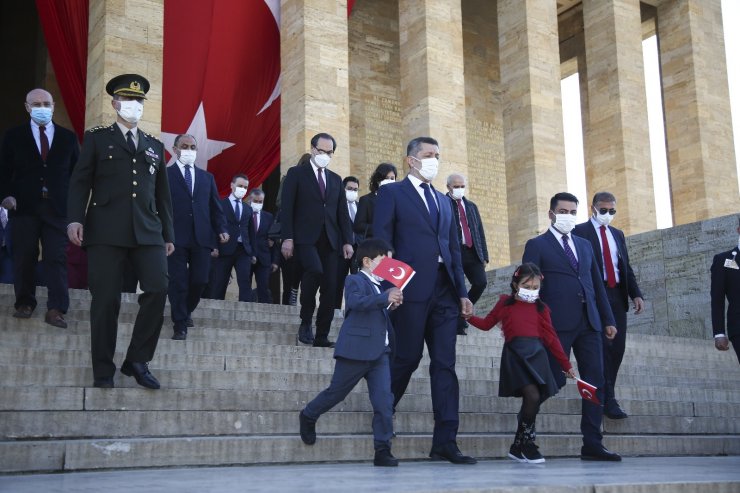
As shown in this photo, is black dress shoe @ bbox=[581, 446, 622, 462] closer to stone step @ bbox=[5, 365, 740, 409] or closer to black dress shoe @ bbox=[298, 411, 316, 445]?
stone step @ bbox=[5, 365, 740, 409]

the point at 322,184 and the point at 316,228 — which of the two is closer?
the point at 316,228

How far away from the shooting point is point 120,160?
6.20 meters

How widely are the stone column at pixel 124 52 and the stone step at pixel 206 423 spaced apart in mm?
8691

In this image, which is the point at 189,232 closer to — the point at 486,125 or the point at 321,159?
the point at 321,159

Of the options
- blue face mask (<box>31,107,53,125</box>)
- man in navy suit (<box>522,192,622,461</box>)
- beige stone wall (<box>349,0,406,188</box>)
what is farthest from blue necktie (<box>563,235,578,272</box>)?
beige stone wall (<box>349,0,406,188</box>)

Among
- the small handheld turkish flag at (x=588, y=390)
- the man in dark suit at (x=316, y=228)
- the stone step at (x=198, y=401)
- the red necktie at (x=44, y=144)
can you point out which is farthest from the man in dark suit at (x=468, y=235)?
the red necktie at (x=44, y=144)

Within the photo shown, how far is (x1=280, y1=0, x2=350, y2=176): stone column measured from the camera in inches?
609

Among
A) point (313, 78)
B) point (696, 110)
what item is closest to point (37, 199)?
point (313, 78)

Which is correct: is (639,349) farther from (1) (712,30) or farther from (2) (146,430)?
(1) (712,30)

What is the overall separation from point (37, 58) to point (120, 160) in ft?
48.8

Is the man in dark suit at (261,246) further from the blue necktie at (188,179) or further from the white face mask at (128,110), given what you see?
the white face mask at (128,110)

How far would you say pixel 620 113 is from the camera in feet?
67.5

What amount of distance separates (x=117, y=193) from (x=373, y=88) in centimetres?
1646

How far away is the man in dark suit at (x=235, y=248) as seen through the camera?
10.6 m
